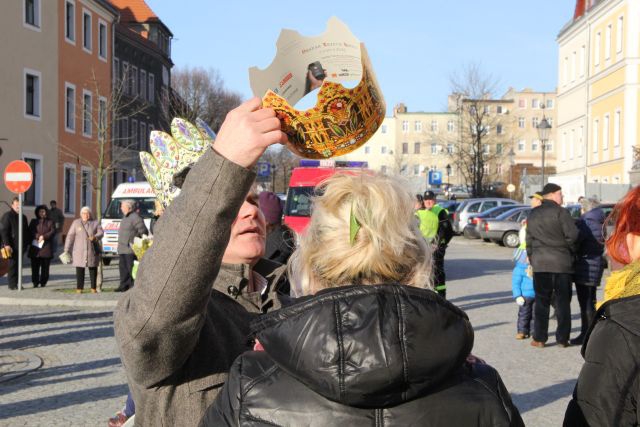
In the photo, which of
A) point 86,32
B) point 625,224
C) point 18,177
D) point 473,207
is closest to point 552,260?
point 625,224

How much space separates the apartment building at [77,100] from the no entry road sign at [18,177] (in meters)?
16.3

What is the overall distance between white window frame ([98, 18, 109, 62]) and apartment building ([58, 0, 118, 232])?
1.26 feet

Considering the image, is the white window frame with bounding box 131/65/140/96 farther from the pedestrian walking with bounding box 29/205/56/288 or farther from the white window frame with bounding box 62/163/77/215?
the pedestrian walking with bounding box 29/205/56/288

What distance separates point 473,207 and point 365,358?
38691mm

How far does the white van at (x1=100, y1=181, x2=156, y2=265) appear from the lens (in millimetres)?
21812

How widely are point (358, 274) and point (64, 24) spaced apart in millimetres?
36179

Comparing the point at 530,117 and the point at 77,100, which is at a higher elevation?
the point at 530,117

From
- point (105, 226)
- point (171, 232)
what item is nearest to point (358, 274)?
point (171, 232)

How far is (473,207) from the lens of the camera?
130 feet

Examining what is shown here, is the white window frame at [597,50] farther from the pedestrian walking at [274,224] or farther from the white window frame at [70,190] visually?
the pedestrian walking at [274,224]

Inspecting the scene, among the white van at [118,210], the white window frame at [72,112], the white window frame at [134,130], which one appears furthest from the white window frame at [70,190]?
the white van at [118,210]

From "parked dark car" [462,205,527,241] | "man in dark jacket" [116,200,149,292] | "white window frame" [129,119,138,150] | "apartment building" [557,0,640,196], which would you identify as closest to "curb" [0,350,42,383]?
"man in dark jacket" [116,200,149,292]

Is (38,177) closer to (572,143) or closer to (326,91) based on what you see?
(326,91)

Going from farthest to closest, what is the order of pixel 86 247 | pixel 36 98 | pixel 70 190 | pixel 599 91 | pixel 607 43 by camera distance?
1. pixel 599 91
2. pixel 607 43
3. pixel 70 190
4. pixel 36 98
5. pixel 86 247
